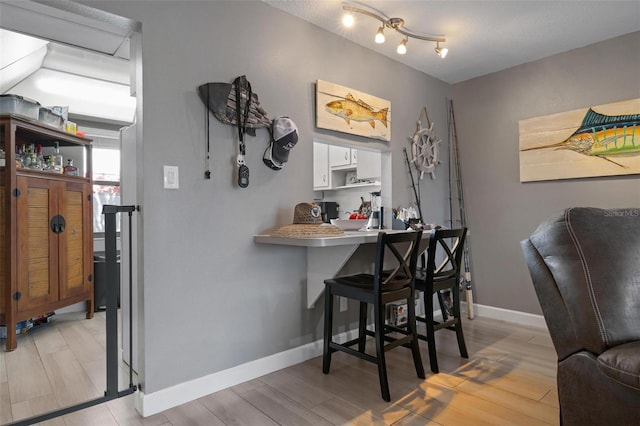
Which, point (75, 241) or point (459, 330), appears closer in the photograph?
point (459, 330)

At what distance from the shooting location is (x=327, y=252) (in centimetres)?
250

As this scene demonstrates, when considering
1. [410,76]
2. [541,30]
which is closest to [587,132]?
[541,30]

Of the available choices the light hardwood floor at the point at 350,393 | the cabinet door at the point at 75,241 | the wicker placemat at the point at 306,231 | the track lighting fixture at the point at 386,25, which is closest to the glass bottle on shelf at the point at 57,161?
the cabinet door at the point at 75,241

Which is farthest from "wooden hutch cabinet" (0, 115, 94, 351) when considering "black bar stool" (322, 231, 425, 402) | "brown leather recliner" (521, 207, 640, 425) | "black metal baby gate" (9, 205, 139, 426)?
"brown leather recliner" (521, 207, 640, 425)

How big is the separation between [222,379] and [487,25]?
9.98 feet

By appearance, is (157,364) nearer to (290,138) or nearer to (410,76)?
(290,138)

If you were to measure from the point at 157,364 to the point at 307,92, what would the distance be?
6.45ft

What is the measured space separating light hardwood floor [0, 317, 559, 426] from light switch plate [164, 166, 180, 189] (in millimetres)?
1188

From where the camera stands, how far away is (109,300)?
1.97 metres

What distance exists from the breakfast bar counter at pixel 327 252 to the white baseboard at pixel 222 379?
1.11 ft

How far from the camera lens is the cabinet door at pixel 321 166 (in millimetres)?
4828

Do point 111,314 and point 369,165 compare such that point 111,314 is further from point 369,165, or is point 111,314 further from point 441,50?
point 441,50

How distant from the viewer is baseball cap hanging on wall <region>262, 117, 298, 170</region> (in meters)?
2.40

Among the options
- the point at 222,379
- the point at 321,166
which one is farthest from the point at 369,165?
the point at 222,379
